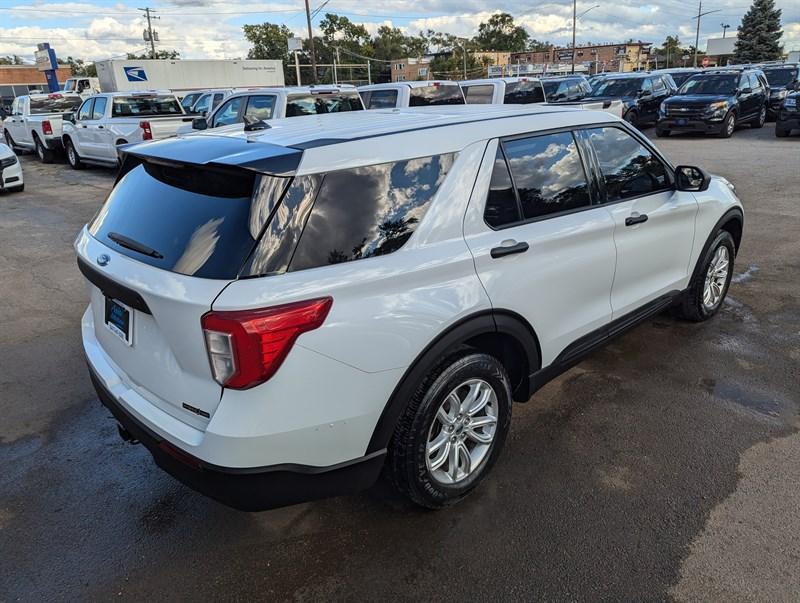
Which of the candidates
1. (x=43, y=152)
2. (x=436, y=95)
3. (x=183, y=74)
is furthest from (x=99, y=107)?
(x=183, y=74)

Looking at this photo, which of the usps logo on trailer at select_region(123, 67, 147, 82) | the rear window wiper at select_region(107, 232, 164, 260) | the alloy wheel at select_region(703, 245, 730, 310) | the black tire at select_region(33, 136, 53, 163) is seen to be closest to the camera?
the rear window wiper at select_region(107, 232, 164, 260)

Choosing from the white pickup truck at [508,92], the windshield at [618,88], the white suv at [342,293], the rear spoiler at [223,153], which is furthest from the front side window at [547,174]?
the windshield at [618,88]

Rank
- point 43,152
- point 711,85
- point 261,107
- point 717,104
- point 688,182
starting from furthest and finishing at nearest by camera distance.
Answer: point 711,85 < point 717,104 < point 43,152 < point 261,107 < point 688,182

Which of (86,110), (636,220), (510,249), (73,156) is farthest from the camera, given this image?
Result: (73,156)

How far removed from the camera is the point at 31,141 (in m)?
18.5

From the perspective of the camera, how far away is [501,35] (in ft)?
407

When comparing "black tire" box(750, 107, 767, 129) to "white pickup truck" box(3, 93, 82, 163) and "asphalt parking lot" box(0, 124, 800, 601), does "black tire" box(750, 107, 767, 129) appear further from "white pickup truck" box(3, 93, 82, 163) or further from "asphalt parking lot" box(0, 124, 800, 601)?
"white pickup truck" box(3, 93, 82, 163)

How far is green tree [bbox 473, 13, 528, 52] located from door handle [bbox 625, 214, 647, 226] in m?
130

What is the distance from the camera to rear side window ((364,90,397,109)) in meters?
13.3

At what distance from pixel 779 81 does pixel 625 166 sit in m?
24.8

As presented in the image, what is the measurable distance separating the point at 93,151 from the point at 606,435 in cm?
1478

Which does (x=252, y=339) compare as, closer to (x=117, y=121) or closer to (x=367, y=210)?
(x=367, y=210)

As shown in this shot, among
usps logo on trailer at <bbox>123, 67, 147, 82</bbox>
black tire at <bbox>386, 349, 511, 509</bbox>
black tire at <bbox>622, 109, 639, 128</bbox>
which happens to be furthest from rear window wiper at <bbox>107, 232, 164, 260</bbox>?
usps logo on trailer at <bbox>123, 67, 147, 82</bbox>

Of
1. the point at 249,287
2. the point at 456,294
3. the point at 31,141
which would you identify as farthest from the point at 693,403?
the point at 31,141
